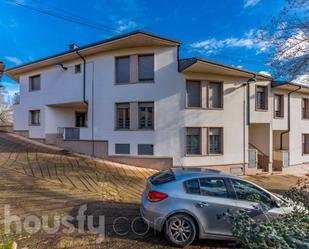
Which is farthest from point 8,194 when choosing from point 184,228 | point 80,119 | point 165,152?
point 80,119

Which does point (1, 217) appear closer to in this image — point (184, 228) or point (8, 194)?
point (8, 194)

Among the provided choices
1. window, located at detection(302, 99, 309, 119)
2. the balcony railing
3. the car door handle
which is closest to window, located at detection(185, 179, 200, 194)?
the car door handle

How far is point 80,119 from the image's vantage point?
1908 centimetres

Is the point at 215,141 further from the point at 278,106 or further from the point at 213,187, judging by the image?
the point at 213,187

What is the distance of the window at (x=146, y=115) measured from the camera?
13727mm

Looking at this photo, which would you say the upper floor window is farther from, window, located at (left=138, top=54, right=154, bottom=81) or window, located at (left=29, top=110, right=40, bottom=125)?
window, located at (left=29, top=110, right=40, bottom=125)

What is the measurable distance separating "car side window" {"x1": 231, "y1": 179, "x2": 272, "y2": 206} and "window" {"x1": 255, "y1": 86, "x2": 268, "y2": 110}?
13.1 m

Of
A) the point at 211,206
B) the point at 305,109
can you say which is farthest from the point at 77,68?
the point at 305,109

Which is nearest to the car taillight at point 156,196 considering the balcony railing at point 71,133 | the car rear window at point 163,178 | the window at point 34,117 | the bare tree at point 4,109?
the car rear window at point 163,178

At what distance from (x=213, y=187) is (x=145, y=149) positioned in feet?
29.0

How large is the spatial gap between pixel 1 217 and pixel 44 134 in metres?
13.1

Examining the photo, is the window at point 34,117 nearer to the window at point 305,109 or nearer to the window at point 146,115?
the window at point 146,115

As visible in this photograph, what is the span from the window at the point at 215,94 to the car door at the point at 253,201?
10.1m

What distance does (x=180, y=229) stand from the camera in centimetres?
467
